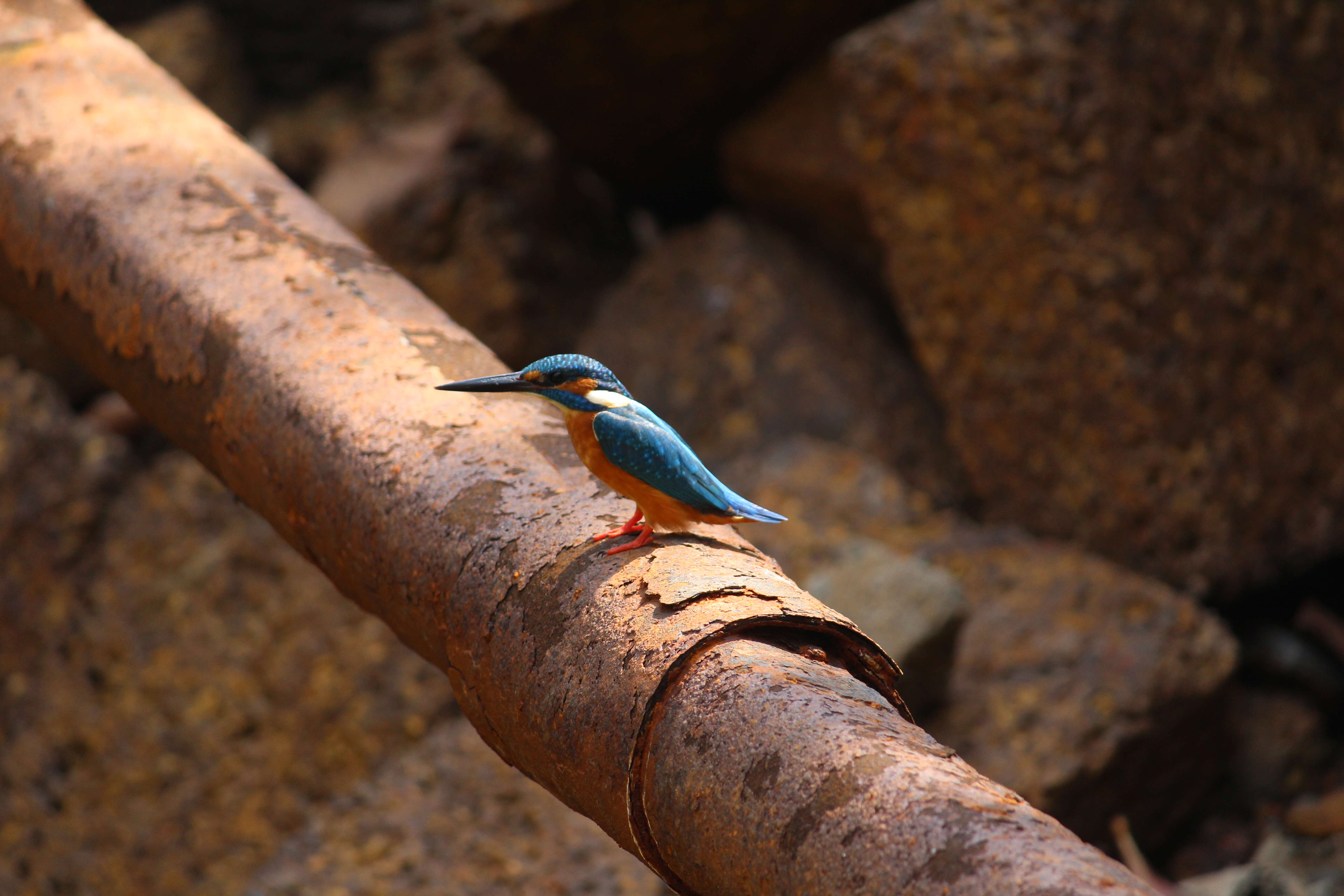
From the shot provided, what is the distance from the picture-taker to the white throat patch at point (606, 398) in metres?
1.15

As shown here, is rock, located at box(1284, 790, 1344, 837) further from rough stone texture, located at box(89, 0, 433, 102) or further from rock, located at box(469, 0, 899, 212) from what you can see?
rough stone texture, located at box(89, 0, 433, 102)

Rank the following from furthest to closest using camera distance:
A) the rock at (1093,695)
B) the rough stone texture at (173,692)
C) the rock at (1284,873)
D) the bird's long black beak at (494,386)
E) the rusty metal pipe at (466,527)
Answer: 1. the rough stone texture at (173,692)
2. the rock at (1093,695)
3. the rock at (1284,873)
4. the bird's long black beak at (494,386)
5. the rusty metal pipe at (466,527)

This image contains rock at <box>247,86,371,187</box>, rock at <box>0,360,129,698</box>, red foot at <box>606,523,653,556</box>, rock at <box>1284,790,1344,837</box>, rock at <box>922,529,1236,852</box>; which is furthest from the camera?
rock at <box>247,86,371,187</box>

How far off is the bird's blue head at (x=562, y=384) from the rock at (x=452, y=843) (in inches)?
47.8

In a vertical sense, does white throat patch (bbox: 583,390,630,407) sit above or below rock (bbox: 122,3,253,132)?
above

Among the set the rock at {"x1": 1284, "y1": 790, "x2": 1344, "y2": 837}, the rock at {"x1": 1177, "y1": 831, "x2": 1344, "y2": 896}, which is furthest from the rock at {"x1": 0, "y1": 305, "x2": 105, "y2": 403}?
the rock at {"x1": 1284, "y1": 790, "x2": 1344, "y2": 837}

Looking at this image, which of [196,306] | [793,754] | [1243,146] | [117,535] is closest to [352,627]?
[117,535]

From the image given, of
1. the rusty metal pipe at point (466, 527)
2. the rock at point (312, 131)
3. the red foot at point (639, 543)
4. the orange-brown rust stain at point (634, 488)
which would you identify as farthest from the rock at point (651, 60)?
the red foot at point (639, 543)

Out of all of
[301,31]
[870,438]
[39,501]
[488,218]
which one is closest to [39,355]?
[39,501]

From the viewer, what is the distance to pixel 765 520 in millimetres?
1151

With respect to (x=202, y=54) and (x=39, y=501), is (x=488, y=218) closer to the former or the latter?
(x=202, y=54)

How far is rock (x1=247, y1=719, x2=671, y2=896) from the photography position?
82.5 inches

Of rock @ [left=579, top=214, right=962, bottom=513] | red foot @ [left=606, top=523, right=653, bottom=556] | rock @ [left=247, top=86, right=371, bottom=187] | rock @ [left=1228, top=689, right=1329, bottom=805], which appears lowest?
rock @ [left=1228, top=689, right=1329, bottom=805]

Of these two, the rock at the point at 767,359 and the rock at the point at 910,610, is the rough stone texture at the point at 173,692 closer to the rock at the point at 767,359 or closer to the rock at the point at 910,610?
the rock at the point at 910,610
